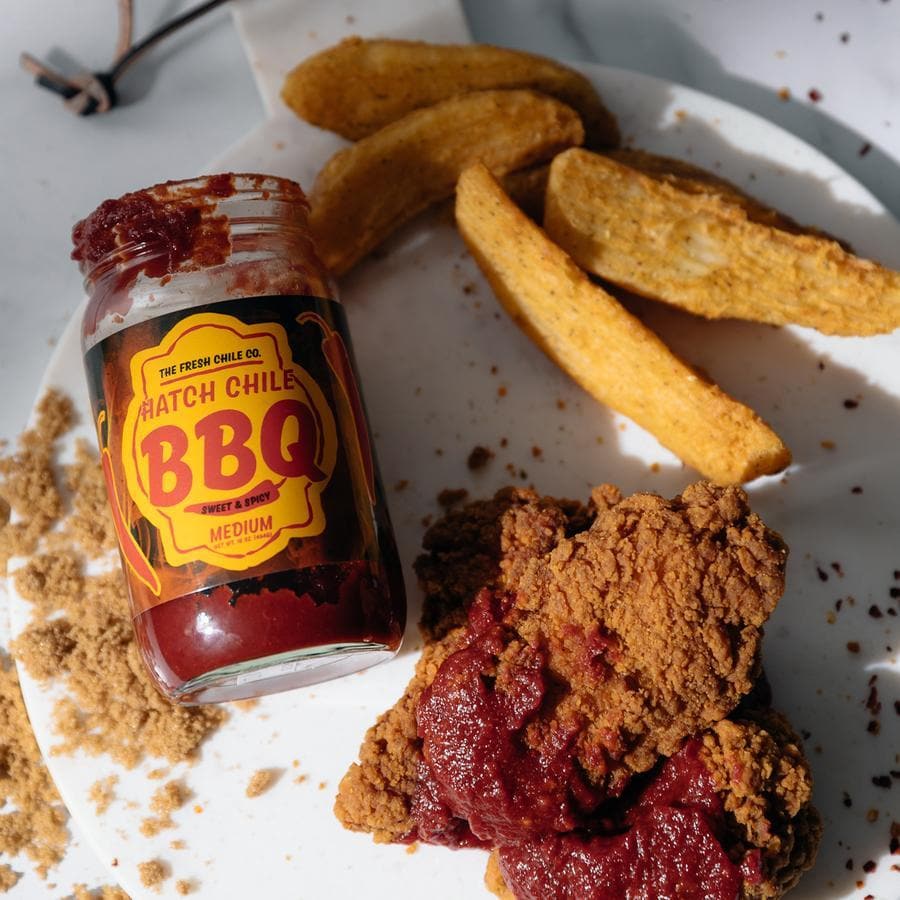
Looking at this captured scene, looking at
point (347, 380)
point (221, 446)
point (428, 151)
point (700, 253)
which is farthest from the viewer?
point (428, 151)

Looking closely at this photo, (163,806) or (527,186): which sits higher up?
(527,186)

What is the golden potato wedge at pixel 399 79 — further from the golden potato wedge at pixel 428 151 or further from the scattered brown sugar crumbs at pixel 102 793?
the scattered brown sugar crumbs at pixel 102 793

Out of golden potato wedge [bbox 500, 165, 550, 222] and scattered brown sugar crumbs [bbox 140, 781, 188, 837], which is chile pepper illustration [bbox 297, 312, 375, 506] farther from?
scattered brown sugar crumbs [bbox 140, 781, 188, 837]

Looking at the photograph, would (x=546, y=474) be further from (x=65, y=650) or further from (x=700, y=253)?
(x=65, y=650)

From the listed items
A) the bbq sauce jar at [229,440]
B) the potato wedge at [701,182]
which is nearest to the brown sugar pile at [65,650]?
the bbq sauce jar at [229,440]

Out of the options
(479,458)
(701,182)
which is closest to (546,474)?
(479,458)

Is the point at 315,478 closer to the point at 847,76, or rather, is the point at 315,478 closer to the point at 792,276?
the point at 792,276
